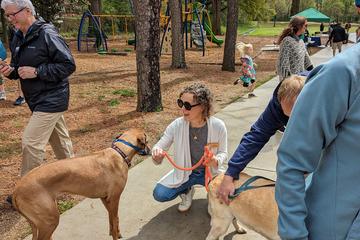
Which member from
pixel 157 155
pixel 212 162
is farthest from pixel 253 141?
pixel 157 155

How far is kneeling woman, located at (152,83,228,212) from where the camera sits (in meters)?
3.43

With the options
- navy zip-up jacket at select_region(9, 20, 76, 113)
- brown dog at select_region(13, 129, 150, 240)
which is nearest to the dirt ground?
brown dog at select_region(13, 129, 150, 240)

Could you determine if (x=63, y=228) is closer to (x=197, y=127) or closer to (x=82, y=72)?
(x=197, y=127)

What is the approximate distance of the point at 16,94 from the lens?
904cm

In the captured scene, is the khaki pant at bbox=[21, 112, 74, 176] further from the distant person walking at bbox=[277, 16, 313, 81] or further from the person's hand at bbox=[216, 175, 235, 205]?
the distant person walking at bbox=[277, 16, 313, 81]

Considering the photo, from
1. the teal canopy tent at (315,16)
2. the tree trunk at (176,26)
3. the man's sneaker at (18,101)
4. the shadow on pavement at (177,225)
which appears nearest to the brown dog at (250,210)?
the shadow on pavement at (177,225)

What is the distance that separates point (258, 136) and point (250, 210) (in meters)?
0.50

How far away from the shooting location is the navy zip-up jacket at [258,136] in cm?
251

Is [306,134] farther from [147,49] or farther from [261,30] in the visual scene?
[261,30]

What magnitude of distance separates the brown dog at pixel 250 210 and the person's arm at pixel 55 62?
1933 millimetres

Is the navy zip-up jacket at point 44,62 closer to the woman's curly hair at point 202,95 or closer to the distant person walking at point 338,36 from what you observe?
the woman's curly hair at point 202,95

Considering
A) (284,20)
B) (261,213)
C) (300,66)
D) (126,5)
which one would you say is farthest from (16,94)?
(284,20)

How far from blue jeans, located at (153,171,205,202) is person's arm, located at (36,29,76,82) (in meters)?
1.49

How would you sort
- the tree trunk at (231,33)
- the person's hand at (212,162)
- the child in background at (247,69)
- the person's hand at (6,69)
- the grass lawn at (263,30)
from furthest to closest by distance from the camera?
the grass lawn at (263,30), the tree trunk at (231,33), the child in background at (247,69), the person's hand at (6,69), the person's hand at (212,162)
